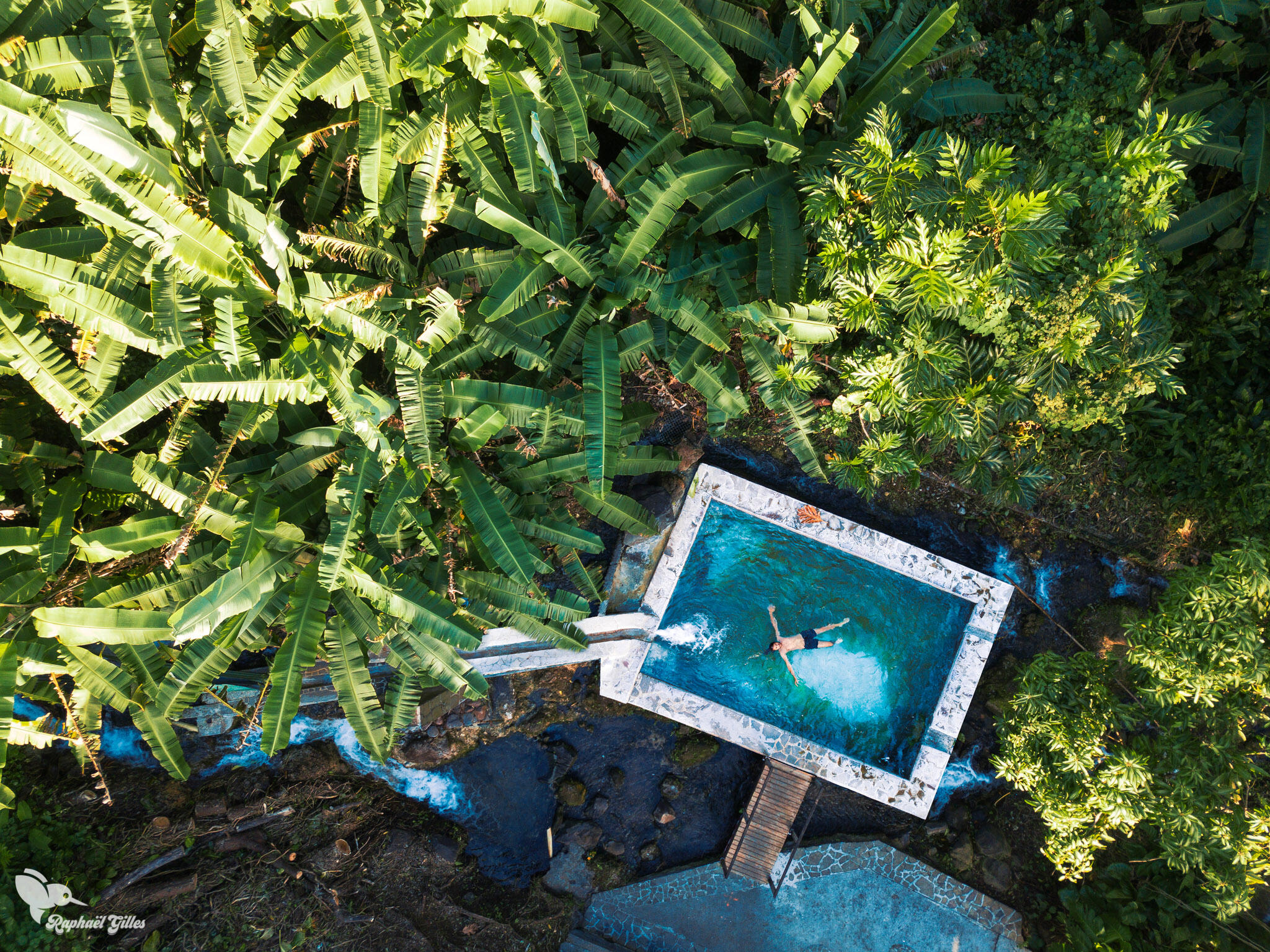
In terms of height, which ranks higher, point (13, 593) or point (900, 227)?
point (900, 227)

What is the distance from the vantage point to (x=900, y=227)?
13.4 ft

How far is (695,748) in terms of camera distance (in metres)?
6.97

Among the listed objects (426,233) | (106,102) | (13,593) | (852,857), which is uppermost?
(106,102)

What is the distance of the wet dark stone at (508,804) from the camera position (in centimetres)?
693

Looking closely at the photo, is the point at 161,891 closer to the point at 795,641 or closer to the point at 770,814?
the point at 770,814

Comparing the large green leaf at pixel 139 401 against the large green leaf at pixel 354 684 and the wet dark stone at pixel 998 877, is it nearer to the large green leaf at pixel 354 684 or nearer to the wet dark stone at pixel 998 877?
the large green leaf at pixel 354 684

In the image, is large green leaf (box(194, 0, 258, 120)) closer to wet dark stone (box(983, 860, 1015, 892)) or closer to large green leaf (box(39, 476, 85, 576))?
large green leaf (box(39, 476, 85, 576))

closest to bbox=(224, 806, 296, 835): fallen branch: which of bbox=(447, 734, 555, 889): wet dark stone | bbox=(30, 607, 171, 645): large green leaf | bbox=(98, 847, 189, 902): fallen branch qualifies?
bbox=(98, 847, 189, 902): fallen branch

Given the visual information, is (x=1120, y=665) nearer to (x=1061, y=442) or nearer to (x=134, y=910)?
(x=1061, y=442)

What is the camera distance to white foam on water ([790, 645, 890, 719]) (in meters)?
7.00

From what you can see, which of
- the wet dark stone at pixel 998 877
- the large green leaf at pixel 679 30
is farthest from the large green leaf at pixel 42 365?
the wet dark stone at pixel 998 877

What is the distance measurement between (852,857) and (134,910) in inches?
270

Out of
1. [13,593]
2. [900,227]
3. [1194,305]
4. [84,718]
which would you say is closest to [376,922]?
[84,718]

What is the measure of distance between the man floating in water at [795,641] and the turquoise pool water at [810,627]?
6cm
